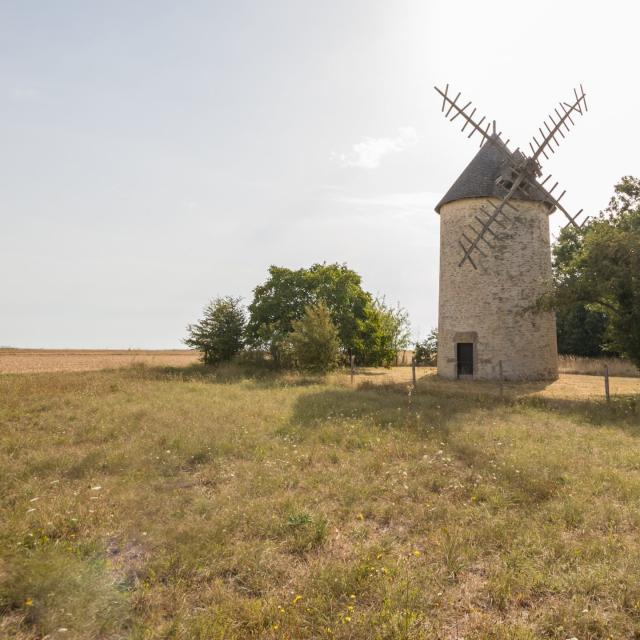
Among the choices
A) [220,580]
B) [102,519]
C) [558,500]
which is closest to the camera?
[220,580]

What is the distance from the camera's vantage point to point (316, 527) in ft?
17.7

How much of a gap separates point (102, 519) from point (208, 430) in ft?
13.5

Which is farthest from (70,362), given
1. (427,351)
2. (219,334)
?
(427,351)

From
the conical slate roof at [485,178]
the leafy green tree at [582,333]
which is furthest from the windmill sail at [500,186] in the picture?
the leafy green tree at [582,333]

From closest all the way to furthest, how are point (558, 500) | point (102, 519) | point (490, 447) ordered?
1. point (102, 519)
2. point (558, 500)
3. point (490, 447)

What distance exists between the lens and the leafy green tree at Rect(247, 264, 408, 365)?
26.3m

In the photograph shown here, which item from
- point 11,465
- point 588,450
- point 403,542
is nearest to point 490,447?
point 588,450

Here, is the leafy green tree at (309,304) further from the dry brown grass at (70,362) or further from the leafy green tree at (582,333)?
the leafy green tree at (582,333)

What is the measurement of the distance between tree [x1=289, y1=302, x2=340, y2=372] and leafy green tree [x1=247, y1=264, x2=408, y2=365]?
2880mm

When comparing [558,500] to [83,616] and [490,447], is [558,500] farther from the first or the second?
[83,616]

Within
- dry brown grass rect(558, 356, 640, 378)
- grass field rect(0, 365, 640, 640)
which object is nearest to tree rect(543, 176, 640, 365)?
grass field rect(0, 365, 640, 640)

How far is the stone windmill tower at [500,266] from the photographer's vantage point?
20297 mm

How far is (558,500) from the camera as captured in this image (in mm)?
6270

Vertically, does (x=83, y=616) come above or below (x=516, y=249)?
below
